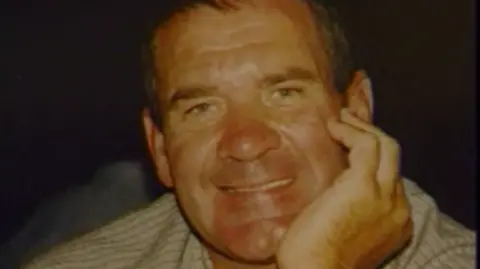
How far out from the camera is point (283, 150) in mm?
988

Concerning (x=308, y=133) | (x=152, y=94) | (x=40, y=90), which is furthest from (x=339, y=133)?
(x=40, y=90)

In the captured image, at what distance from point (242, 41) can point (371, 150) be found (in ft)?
0.51

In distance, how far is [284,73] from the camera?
3.25 feet

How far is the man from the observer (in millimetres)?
981

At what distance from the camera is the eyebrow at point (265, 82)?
0.99 m

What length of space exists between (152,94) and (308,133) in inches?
6.7

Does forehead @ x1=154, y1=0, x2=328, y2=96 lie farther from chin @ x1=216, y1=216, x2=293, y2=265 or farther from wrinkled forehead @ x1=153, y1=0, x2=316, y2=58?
chin @ x1=216, y1=216, x2=293, y2=265

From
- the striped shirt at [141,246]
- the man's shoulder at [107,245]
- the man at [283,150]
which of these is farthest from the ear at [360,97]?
the man's shoulder at [107,245]

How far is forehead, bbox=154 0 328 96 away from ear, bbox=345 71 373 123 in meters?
0.05

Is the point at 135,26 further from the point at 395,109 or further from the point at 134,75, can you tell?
the point at 395,109

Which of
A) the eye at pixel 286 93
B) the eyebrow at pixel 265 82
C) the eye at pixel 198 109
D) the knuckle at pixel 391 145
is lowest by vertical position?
the knuckle at pixel 391 145

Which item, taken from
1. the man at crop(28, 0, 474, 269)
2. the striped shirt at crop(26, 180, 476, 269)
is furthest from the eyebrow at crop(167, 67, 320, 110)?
the striped shirt at crop(26, 180, 476, 269)

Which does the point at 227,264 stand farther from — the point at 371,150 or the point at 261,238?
the point at 371,150

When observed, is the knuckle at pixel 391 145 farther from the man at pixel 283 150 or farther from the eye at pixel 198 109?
the eye at pixel 198 109
